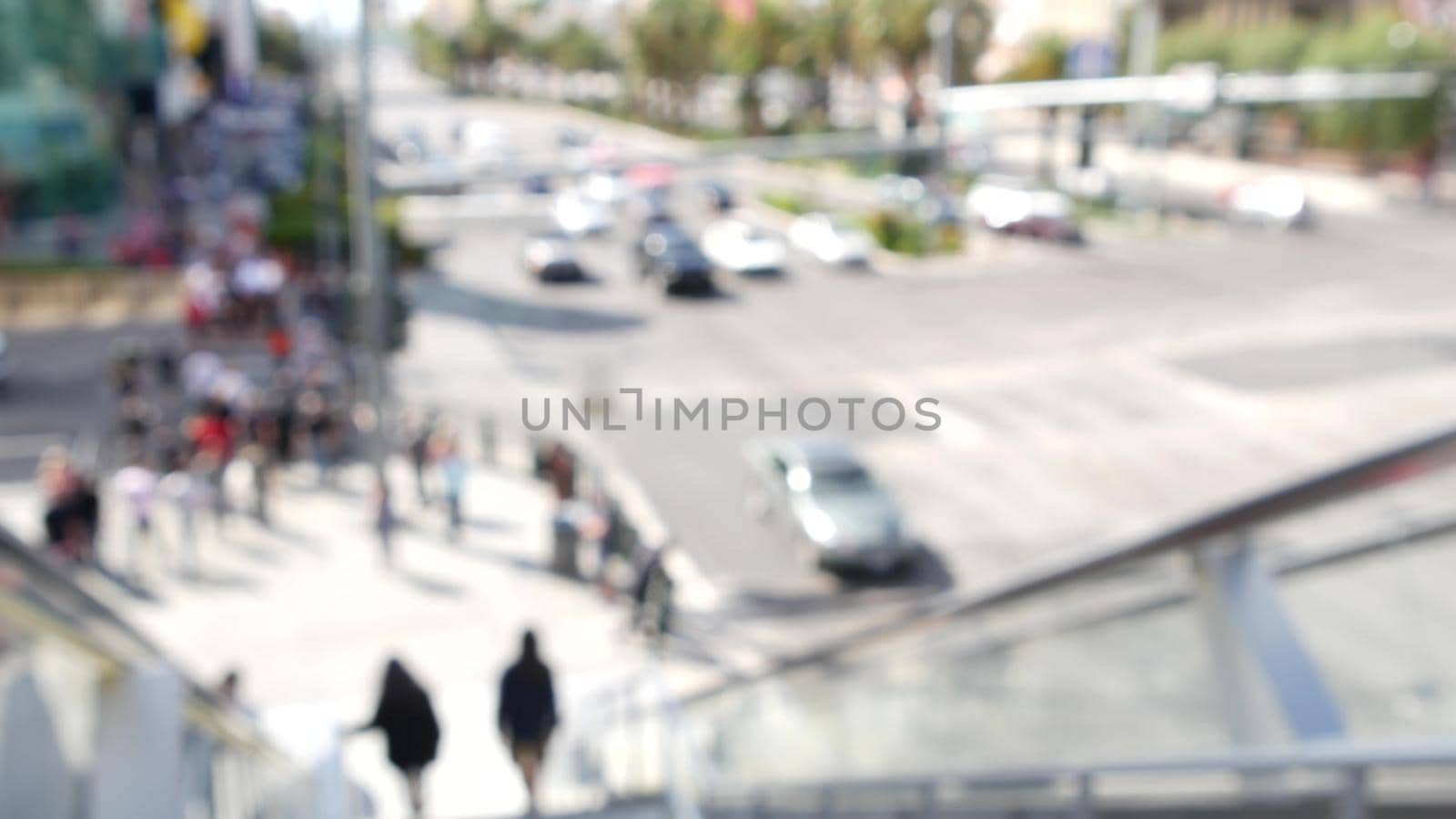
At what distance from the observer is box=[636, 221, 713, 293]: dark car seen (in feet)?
109

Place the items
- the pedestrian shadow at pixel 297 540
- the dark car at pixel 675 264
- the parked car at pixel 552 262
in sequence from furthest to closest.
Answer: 1. the parked car at pixel 552 262
2. the dark car at pixel 675 264
3. the pedestrian shadow at pixel 297 540

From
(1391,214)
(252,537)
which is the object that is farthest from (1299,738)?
(1391,214)

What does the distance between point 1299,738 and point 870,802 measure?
296cm

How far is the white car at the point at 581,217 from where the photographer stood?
41.2m

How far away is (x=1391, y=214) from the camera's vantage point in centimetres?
4491

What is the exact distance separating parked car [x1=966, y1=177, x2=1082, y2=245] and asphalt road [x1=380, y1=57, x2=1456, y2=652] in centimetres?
97

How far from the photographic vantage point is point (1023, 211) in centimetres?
4000

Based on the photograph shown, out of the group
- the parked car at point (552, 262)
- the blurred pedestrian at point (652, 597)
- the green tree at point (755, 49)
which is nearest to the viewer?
the blurred pedestrian at point (652, 597)

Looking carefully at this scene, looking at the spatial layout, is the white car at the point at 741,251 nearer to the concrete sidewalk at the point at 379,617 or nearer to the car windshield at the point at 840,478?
the car windshield at the point at 840,478

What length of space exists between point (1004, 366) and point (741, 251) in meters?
11.3

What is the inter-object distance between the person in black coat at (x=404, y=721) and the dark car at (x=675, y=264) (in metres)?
26.8

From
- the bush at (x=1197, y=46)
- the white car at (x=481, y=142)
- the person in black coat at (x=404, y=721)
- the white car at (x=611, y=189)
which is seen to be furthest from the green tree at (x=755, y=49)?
the person in black coat at (x=404, y=721)

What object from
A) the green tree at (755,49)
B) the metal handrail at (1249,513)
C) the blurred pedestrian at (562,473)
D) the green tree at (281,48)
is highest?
the green tree at (281,48)

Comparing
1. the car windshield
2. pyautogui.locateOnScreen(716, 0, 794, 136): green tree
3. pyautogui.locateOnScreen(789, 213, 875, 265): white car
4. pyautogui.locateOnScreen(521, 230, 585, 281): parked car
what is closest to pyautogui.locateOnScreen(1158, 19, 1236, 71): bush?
pyautogui.locateOnScreen(716, 0, 794, 136): green tree
